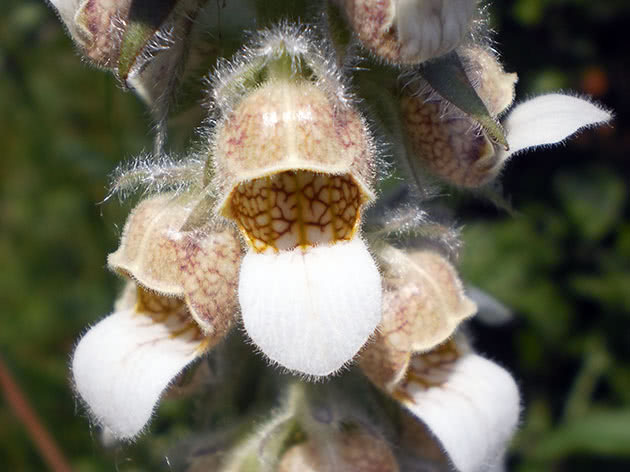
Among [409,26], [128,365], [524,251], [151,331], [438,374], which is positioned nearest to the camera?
[409,26]

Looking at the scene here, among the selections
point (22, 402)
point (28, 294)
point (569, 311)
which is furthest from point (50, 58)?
point (569, 311)

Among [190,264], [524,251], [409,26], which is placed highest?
[409,26]

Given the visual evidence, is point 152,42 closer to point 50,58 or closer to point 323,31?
point 323,31

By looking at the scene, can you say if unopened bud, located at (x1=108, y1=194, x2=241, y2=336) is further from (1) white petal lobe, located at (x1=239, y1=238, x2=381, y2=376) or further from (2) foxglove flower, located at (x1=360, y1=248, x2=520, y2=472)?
(2) foxglove flower, located at (x1=360, y1=248, x2=520, y2=472)

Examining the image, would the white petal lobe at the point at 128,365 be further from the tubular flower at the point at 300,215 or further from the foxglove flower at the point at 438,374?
the foxglove flower at the point at 438,374

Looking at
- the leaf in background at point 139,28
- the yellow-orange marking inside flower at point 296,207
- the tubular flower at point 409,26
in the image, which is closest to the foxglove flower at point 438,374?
the yellow-orange marking inside flower at point 296,207

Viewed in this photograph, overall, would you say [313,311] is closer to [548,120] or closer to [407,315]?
[407,315]

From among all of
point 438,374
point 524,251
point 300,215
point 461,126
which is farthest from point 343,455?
point 524,251
